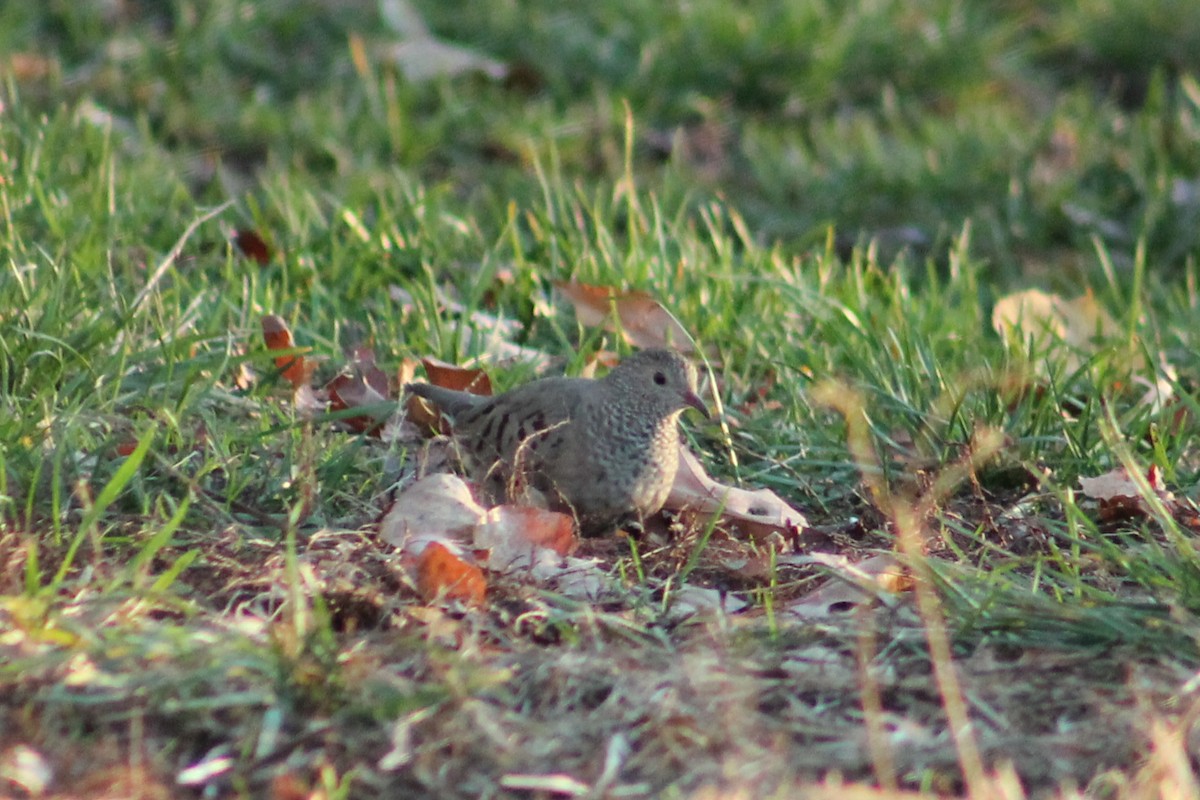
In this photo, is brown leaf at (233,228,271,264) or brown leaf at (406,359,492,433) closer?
brown leaf at (406,359,492,433)

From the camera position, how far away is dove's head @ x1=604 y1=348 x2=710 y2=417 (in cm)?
400

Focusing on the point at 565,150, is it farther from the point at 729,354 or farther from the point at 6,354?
the point at 6,354

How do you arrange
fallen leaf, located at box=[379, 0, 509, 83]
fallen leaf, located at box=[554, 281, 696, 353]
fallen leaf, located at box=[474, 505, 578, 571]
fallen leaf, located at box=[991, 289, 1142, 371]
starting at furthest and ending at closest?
1. fallen leaf, located at box=[379, 0, 509, 83]
2. fallen leaf, located at box=[991, 289, 1142, 371]
3. fallen leaf, located at box=[554, 281, 696, 353]
4. fallen leaf, located at box=[474, 505, 578, 571]

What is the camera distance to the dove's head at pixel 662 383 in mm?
3996

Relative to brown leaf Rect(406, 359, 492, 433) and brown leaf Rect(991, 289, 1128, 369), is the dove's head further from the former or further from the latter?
brown leaf Rect(991, 289, 1128, 369)

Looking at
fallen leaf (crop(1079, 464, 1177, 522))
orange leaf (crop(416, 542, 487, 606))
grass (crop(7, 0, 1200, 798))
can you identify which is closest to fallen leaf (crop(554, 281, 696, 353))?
grass (crop(7, 0, 1200, 798))

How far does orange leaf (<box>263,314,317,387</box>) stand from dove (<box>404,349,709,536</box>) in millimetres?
422

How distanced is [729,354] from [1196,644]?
1.94m

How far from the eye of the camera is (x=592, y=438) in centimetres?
390

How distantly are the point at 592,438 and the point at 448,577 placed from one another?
3.07 feet

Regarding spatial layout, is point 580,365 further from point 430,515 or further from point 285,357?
point 430,515

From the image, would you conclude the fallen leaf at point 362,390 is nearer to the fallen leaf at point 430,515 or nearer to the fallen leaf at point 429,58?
the fallen leaf at point 430,515

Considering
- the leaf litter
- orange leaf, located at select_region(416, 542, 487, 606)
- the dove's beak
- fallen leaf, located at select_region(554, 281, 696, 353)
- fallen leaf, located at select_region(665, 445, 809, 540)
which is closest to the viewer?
the leaf litter

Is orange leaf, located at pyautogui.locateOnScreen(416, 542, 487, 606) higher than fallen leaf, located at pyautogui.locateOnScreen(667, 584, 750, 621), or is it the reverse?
orange leaf, located at pyautogui.locateOnScreen(416, 542, 487, 606)
